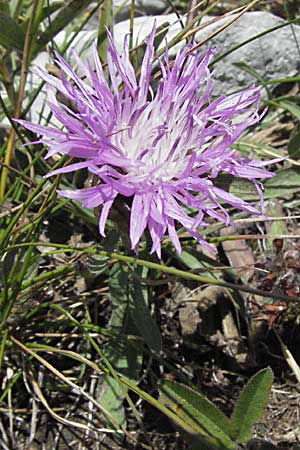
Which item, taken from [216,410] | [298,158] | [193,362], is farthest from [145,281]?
[298,158]

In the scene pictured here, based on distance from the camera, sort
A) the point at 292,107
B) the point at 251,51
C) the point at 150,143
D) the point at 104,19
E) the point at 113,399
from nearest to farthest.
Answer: the point at 150,143 < the point at 113,399 < the point at 104,19 < the point at 292,107 < the point at 251,51

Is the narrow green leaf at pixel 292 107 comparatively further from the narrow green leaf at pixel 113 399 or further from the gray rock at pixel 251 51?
the narrow green leaf at pixel 113 399

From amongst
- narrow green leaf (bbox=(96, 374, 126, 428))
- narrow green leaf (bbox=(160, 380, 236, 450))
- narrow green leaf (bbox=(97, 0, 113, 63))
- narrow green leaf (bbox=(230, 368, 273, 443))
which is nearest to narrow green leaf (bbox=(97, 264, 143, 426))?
narrow green leaf (bbox=(96, 374, 126, 428))

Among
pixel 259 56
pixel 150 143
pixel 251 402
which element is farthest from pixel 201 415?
pixel 259 56

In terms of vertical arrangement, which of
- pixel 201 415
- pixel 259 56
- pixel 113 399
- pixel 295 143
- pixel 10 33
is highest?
pixel 10 33

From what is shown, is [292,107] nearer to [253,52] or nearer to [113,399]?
[253,52]

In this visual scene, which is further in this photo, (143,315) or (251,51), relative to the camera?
(251,51)
